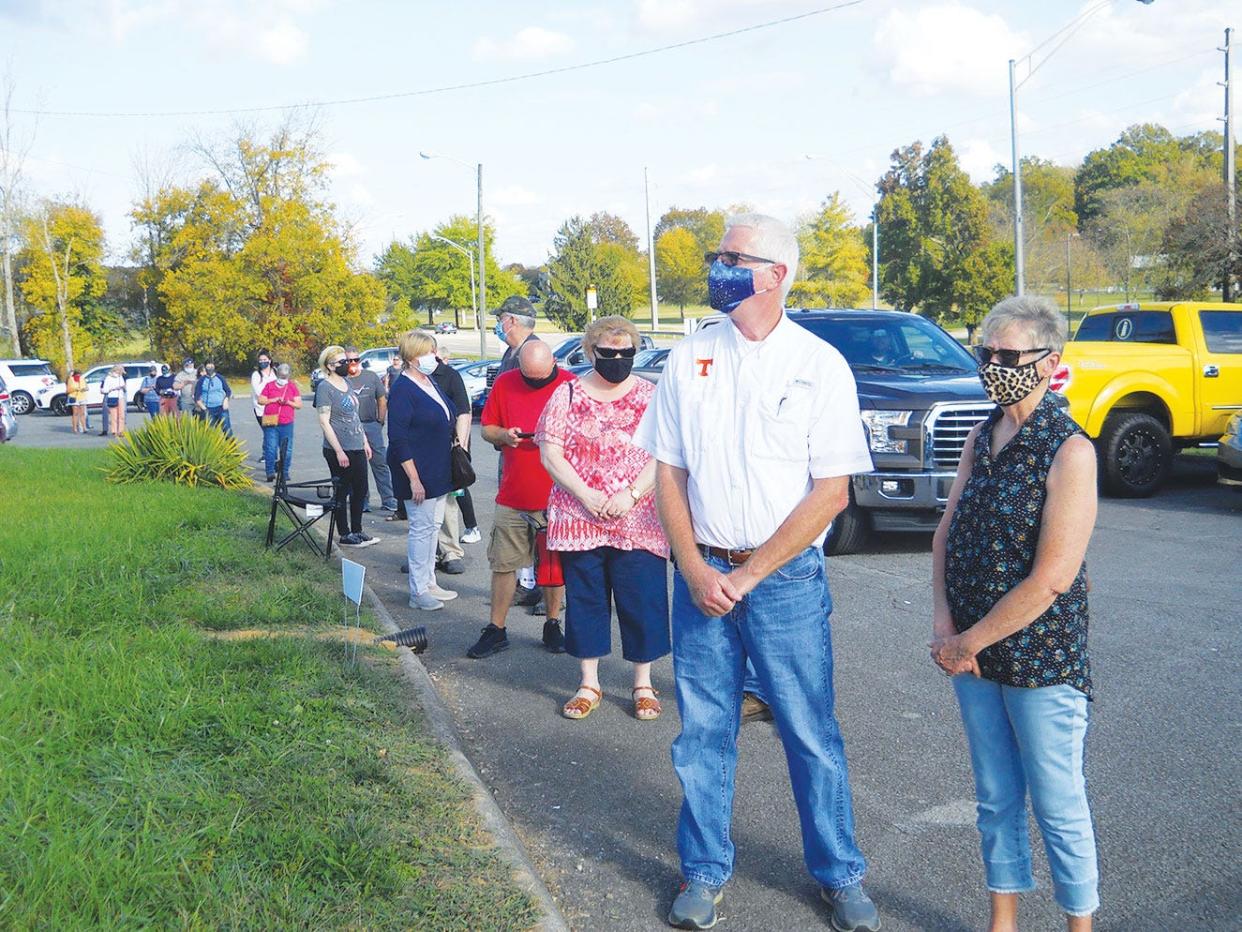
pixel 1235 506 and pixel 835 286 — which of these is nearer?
pixel 1235 506

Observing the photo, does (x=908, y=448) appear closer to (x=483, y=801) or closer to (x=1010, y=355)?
(x=483, y=801)

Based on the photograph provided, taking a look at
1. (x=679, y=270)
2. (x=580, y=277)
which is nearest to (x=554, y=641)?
(x=580, y=277)

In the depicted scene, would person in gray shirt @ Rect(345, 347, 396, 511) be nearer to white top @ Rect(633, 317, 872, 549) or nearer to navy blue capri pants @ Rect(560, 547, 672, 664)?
navy blue capri pants @ Rect(560, 547, 672, 664)

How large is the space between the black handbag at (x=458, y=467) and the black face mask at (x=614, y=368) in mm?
2580

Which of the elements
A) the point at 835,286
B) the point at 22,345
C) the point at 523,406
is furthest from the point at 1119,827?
the point at 22,345

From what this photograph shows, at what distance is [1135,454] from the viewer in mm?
12781

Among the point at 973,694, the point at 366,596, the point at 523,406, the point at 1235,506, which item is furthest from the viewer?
the point at 1235,506

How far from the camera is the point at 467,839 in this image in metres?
4.14

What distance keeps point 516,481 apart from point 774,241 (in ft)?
11.5

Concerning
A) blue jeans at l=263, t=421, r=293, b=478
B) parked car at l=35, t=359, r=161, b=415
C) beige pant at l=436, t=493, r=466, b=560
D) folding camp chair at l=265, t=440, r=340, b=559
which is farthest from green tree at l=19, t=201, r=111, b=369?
beige pant at l=436, t=493, r=466, b=560

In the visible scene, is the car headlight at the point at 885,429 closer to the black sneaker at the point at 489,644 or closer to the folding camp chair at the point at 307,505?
the black sneaker at the point at 489,644

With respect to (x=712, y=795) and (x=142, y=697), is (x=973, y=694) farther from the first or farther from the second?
(x=142, y=697)

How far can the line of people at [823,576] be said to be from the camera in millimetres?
3186

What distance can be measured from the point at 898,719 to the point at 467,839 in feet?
8.09
